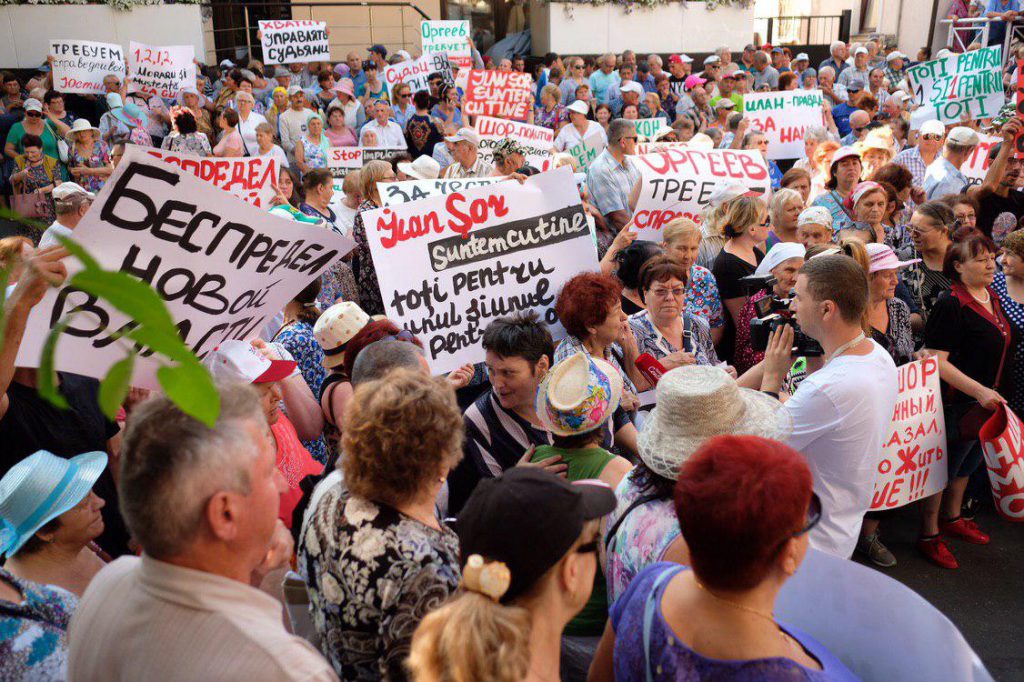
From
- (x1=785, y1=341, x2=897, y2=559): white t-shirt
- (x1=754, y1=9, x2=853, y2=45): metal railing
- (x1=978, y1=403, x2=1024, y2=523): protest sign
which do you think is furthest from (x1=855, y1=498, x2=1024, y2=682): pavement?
(x1=754, y1=9, x2=853, y2=45): metal railing

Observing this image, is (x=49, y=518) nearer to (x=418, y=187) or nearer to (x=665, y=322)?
(x=665, y=322)

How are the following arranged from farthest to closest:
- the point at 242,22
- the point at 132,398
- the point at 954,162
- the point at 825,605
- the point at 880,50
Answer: the point at 242,22 < the point at 880,50 < the point at 954,162 < the point at 132,398 < the point at 825,605

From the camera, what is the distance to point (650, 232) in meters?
6.61

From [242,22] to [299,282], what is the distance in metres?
20.3

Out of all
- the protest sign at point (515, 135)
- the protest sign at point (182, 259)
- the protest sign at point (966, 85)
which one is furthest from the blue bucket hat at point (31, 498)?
the protest sign at point (966, 85)

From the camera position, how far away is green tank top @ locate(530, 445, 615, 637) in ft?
8.64

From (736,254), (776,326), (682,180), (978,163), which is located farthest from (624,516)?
(978,163)

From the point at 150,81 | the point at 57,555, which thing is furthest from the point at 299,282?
the point at 150,81

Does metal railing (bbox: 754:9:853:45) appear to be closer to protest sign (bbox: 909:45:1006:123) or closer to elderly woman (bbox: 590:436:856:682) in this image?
protest sign (bbox: 909:45:1006:123)

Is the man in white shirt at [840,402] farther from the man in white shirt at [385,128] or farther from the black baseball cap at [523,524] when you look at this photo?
the man in white shirt at [385,128]

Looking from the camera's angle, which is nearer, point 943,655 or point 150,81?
point 943,655

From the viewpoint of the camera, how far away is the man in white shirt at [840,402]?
319 centimetres

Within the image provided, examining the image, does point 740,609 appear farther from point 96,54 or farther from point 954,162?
point 96,54

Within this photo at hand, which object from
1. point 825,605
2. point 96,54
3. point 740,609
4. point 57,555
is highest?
point 96,54
